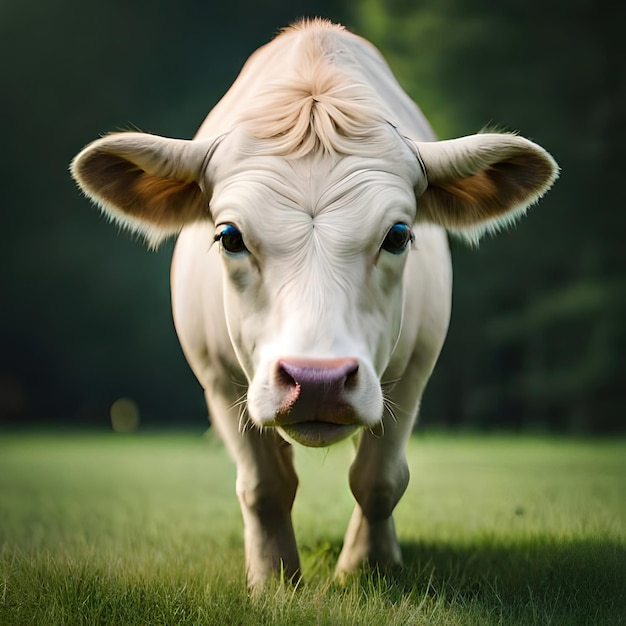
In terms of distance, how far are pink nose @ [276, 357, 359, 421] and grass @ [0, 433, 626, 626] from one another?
0.50 meters

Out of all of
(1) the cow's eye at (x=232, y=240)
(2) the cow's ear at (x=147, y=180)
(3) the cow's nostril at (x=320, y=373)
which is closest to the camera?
(3) the cow's nostril at (x=320, y=373)

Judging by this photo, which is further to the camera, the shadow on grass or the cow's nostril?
the shadow on grass

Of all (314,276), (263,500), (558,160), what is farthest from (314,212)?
(558,160)

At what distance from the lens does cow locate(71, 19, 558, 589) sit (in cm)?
217

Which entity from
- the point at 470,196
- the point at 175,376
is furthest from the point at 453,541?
the point at 175,376

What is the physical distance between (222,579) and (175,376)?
13152 mm

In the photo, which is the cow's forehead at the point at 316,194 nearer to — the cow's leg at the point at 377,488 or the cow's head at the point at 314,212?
the cow's head at the point at 314,212

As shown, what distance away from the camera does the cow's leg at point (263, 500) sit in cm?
290

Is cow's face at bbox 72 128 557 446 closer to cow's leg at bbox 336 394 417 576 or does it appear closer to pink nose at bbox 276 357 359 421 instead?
pink nose at bbox 276 357 359 421

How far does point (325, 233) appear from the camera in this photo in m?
2.25

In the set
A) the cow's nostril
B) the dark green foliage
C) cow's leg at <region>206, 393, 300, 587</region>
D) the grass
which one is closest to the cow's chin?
the cow's nostril

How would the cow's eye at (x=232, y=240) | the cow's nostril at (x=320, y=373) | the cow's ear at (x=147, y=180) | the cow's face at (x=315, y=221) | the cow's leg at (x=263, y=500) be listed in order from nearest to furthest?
1. the cow's nostril at (x=320, y=373)
2. the cow's face at (x=315, y=221)
3. the cow's eye at (x=232, y=240)
4. the cow's ear at (x=147, y=180)
5. the cow's leg at (x=263, y=500)

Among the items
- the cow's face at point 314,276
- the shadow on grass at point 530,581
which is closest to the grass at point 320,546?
the shadow on grass at point 530,581

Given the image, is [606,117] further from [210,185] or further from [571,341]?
[210,185]
